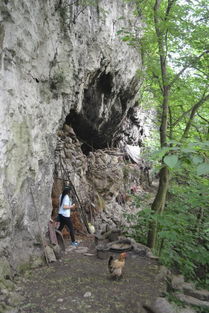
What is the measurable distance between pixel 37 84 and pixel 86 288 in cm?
449

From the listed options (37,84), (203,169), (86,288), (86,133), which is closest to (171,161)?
(203,169)

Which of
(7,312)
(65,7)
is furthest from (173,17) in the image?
(7,312)

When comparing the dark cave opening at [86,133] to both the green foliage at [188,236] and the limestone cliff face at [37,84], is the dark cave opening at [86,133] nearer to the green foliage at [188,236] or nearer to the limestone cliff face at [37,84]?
the limestone cliff face at [37,84]

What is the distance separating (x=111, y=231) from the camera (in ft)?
26.8

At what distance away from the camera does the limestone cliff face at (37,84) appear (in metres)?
4.88

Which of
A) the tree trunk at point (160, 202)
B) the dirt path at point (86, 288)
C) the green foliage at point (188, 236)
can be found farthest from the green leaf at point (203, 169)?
the tree trunk at point (160, 202)

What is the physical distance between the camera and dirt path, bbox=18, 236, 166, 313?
4211 millimetres

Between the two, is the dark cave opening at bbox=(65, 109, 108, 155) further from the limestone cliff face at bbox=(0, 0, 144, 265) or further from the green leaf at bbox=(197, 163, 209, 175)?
the green leaf at bbox=(197, 163, 209, 175)

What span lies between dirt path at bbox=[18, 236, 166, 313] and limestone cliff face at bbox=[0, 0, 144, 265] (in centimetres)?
70

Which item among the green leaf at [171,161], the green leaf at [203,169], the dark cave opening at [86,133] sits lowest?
the green leaf at [203,169]

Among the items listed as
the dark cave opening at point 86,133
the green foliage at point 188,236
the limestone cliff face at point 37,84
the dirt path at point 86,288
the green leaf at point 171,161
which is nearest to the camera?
the green leaf at point 171,161

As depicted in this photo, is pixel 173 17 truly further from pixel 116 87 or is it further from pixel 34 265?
pixel 34 265

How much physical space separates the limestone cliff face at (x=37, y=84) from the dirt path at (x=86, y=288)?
0.70 m

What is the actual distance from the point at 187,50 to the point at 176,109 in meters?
3.64
